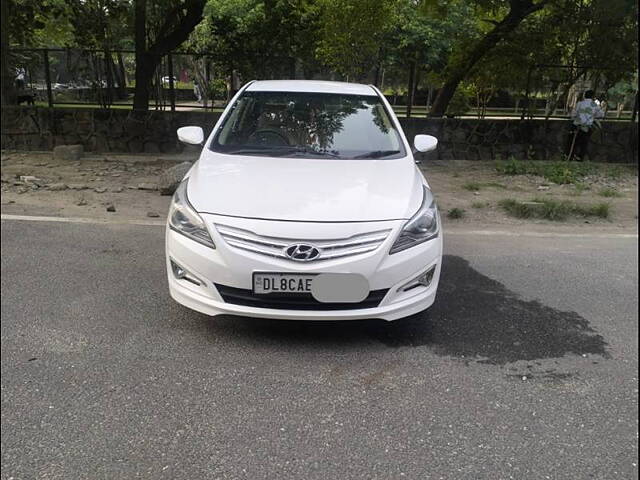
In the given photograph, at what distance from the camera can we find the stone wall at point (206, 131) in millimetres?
10430

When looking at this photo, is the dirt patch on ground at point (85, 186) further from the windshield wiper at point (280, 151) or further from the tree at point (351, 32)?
the tree at point (351, 32)

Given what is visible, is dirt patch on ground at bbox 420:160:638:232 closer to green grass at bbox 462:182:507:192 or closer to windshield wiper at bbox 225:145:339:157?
green grass at bbox 462:182:507:192

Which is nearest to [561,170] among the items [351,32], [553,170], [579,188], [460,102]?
[553,170]

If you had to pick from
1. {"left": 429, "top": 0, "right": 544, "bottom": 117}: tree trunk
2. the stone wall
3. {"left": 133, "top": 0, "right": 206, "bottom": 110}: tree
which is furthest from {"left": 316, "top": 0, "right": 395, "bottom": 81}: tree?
{"left": 133, "top": 0, "right": 206, "bottom": 110}: tree

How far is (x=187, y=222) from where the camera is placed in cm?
323

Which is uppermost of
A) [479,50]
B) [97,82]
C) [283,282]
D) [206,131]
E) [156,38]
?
[479,50]

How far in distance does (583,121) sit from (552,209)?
16.3 ft

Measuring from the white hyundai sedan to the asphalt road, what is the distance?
0.32m

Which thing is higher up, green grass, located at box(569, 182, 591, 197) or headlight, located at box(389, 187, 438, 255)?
headlight, located at box(389, 187, 438, 255)

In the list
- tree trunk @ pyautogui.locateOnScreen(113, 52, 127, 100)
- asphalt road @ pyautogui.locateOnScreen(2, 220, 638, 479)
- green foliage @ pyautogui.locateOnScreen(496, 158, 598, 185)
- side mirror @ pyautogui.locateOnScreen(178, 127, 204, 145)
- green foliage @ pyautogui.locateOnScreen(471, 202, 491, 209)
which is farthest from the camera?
tree trunk @ pyautogui.locateOnScreen(113, 52, 127, 100)

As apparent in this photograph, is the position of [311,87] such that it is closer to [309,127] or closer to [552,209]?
[309,127]

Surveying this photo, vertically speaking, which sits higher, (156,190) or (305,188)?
→ (305,188)

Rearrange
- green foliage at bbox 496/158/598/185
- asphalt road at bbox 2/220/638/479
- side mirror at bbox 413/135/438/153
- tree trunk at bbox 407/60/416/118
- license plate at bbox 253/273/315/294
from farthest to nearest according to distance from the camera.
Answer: tree trunk at bbox 407/60/416/118
green foliage at bbox 496/158/598/185
side mirror at bbox 413/135/438/153
license plate at bbox 253/273/315/294
asphalt road at bbox 2/220/638/479

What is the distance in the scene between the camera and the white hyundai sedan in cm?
Answer: 295
